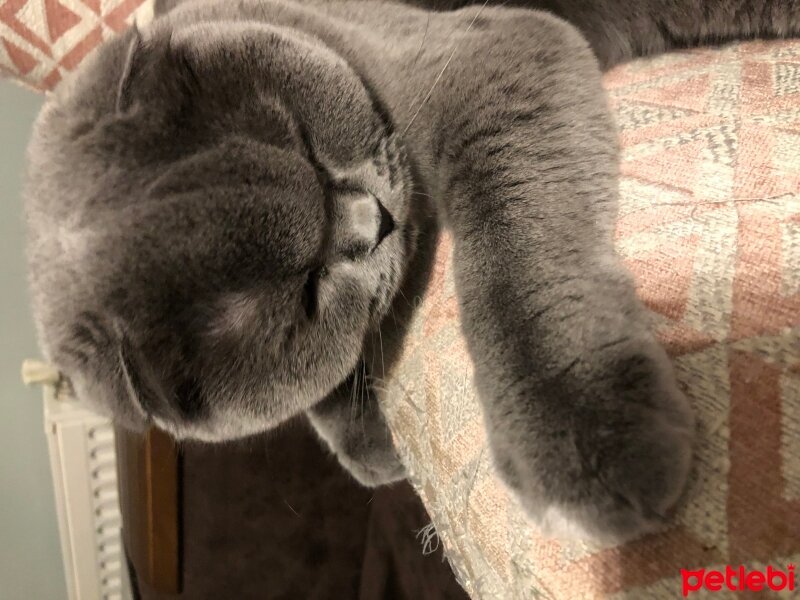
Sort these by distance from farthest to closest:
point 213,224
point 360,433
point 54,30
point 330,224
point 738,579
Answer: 1. point 54,30
2. point 360,433
3. point 330,224
4. point 213,224
5. point 738,579

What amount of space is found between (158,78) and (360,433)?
0.57 meters

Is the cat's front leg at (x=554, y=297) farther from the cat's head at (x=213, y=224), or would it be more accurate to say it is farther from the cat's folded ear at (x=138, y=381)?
the cat's folded ear at (x=138, y=381)

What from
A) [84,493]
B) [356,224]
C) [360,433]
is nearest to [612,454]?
[356,224]

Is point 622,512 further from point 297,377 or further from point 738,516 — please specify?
point 297,377

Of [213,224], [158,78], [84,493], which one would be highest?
[158,78]

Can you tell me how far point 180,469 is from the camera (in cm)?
169

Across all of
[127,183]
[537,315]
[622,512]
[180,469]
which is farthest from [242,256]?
[180,469]

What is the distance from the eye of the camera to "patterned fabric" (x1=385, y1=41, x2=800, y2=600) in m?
0.45

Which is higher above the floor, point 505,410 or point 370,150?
point 370,150

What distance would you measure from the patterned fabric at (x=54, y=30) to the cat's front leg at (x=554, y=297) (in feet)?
2.49

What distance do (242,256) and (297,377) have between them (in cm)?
16

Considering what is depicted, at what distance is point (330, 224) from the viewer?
2.40 ft

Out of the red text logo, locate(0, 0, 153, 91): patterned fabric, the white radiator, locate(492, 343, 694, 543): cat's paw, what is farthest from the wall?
the red text logo

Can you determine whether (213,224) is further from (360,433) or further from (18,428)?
(18,428)
